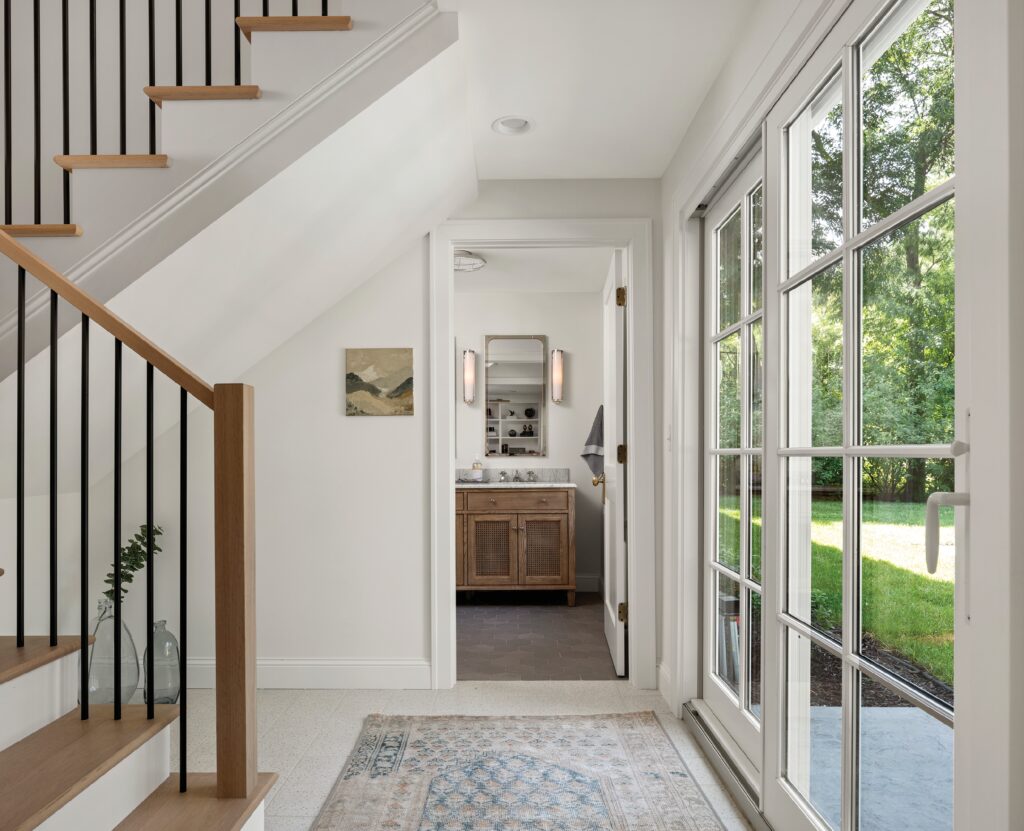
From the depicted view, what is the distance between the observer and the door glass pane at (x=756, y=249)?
7.77 feet

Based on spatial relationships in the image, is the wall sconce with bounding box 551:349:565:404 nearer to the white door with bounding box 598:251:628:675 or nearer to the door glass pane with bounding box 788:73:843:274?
the white door with bounding box 598:251:628:675

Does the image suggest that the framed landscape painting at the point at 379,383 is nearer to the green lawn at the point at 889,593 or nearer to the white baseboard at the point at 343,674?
the white baseboard at the point at 343,674

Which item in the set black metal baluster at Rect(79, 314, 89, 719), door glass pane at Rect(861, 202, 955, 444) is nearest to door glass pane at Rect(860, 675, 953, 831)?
door glass pane at Rect(861, 202, 955, 444)

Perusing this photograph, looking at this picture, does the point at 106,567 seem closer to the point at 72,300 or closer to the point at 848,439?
the point at 72,300

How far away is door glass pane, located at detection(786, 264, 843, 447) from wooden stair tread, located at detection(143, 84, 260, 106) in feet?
4.97

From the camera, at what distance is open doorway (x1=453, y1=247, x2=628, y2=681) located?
3.85 m

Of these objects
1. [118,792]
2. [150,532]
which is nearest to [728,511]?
[150,532]

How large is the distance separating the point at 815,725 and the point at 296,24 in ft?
7.27

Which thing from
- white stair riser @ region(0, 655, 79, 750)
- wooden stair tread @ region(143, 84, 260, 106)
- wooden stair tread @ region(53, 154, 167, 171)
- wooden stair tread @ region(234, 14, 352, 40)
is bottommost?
white stair riser @ region(0, 655, 79, 750)

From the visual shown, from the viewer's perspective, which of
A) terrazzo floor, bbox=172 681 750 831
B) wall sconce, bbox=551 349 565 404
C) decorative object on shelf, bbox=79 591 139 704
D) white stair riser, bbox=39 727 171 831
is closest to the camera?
white stair riser, bbox=39 727 171 831

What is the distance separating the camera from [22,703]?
1.68 m

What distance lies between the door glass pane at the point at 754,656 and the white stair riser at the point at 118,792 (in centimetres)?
168

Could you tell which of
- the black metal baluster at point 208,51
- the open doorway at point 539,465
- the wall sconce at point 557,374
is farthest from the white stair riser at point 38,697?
the wall sconce at point 557,374

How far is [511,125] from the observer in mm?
2881
